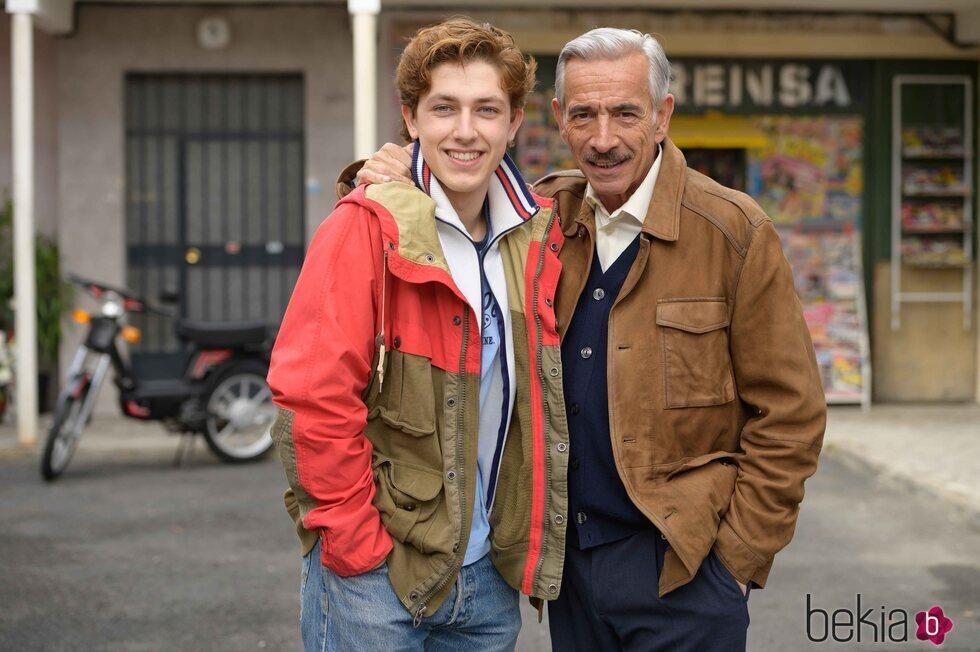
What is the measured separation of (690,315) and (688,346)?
0.07m

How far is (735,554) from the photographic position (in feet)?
8.67

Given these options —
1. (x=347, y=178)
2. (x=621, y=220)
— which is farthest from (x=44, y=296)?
(x=621, y=220)

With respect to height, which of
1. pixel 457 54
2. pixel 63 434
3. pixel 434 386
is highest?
pixel 457 54

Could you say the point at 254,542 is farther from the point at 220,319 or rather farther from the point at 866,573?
the point at 220,319

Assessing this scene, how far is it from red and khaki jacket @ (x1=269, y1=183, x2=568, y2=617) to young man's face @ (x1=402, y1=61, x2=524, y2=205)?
0.10 meters

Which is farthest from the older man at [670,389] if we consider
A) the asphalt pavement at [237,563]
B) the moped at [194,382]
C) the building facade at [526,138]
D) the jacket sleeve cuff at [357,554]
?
the building facade at [526,138]

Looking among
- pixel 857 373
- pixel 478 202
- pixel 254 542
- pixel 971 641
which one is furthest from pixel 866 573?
pixel 857 373

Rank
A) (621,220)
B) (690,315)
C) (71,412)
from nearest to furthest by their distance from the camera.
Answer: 1. (690,315)
2. (621,220)
3. (71,412)

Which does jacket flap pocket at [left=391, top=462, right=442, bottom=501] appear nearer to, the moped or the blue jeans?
Result: the blue jeans

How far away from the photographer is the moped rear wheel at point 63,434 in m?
7.84

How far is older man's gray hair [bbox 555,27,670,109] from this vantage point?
2.68 metres

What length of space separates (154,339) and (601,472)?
8.75 metres

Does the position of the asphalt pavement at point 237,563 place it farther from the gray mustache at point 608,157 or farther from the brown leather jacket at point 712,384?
the gray mustache at point 608,157

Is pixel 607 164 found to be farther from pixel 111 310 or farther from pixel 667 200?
pixel 111 310
